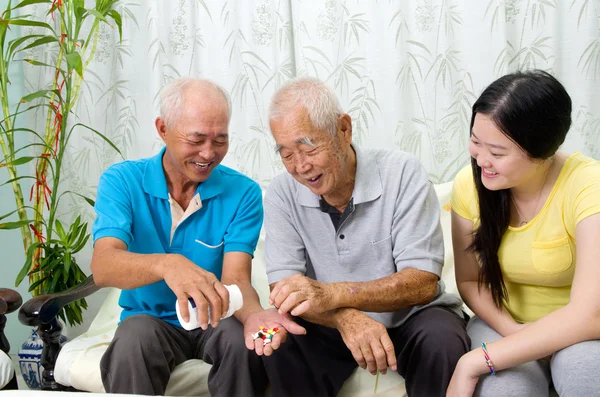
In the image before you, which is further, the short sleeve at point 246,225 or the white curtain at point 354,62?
the white curtain at point 354,62

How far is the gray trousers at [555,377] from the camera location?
4.67 feet

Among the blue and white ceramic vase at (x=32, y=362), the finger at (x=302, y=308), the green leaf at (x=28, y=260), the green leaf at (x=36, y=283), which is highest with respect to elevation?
the finger at (x=302, y=308)

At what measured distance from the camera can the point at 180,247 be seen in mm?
2059

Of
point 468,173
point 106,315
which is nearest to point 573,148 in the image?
point 468,173

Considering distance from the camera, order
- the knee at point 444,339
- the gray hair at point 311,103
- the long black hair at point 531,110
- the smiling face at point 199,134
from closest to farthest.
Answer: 1. the long black hair at point 531,110
2. the knee at point 444,339
3. the gray hair at point 311,103
4. the smiling face at point 199,134

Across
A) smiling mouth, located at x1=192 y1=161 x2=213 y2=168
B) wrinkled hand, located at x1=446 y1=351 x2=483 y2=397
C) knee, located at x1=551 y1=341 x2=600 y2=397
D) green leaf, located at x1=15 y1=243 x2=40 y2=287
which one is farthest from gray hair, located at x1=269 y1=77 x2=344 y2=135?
green leaf, located at x1=15 y1=243 x2=40 y2=287

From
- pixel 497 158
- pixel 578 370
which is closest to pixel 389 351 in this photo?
pixel 578 370

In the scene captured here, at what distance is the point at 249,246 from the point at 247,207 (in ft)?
0.44

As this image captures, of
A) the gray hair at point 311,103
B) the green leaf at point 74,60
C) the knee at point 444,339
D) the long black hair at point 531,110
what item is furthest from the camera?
the green leaf at point 74,60

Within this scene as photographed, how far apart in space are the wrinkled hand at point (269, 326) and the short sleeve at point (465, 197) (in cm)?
53

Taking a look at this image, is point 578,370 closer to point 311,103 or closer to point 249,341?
point 249,341

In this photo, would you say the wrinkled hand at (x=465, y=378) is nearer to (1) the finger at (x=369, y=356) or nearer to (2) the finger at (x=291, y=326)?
(1) the finger at (x=369, y=356)

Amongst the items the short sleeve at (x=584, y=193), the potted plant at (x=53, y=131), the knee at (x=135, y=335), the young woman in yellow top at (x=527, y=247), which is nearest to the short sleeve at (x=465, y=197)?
the young woman in yellow top at (x=527, y=247)

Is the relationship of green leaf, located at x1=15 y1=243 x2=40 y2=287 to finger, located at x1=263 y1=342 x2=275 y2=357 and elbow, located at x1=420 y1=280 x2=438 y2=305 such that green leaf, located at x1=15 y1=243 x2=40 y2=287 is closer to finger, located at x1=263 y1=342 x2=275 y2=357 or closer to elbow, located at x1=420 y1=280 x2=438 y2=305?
finger, located at x1=263 y1=342 x2=275 y2=357
